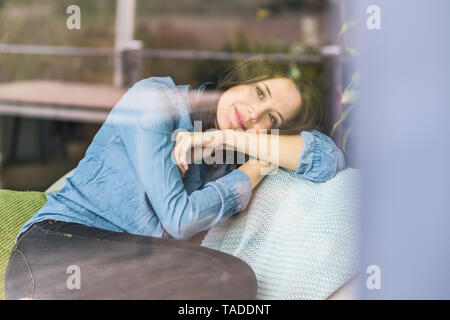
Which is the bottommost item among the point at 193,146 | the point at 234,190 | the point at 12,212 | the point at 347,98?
the point at 12,212

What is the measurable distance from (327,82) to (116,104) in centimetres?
54

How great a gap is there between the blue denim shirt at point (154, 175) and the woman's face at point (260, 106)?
0.07m

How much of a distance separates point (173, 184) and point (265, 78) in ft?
1.12

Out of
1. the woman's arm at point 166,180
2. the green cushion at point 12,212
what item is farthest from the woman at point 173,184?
the green cushion at point 12,212

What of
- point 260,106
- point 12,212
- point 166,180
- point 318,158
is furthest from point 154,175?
point 12,212

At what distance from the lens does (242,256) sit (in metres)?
1.34

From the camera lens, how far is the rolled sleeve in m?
1.30

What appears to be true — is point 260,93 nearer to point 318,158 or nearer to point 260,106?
point 260,106

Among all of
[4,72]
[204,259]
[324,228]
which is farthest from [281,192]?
[4,72]

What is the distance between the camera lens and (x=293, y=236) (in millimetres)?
1357

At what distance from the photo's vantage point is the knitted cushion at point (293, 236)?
1.32 m

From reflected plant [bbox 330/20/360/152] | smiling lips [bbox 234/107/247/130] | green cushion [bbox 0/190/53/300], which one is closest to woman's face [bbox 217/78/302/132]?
smiling lips [bbox 234/107/247/130]

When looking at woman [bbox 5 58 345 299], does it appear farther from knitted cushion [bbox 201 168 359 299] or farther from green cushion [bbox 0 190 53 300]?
green cushion [bbox 0 190 53 300]
